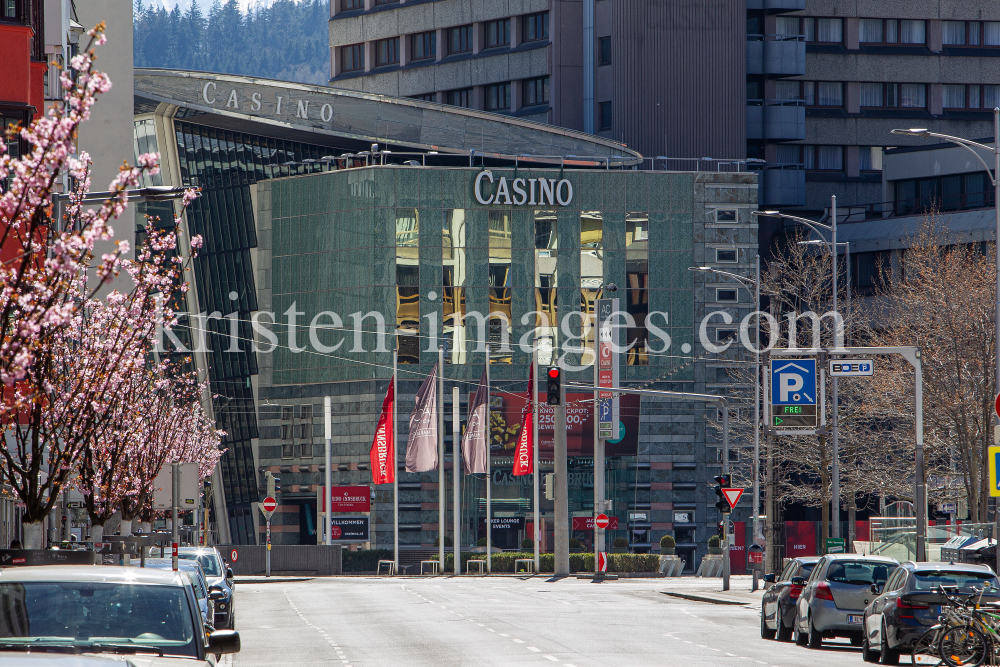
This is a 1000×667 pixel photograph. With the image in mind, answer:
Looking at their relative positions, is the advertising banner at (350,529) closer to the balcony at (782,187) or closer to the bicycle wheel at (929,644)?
the balcony at (782,187)

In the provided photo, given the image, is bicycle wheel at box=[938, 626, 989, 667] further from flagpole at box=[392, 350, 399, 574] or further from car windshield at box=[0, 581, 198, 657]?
flagpole at box=[392, 350, 399, 574]

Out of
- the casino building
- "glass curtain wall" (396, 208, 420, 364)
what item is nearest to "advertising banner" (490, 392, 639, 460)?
the casino building

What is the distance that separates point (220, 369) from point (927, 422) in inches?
1753

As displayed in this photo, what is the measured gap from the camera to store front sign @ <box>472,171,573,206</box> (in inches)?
3014

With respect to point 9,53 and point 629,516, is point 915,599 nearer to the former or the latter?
point 9,53

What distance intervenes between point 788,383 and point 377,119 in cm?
4544

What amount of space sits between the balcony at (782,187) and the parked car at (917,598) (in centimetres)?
6875

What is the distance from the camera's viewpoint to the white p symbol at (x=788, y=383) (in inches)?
1443

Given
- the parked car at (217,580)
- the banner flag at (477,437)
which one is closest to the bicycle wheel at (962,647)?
the parked car at (217,580)

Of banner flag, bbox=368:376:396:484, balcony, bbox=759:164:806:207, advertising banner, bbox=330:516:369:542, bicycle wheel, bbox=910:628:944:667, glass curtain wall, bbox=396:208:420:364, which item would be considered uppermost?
balcony, bbox=759:164:806:207

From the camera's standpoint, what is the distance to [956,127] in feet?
317

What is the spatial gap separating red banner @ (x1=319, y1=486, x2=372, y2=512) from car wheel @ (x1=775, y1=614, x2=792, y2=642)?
46.8m

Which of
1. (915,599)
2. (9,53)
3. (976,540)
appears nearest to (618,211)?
(976,540)

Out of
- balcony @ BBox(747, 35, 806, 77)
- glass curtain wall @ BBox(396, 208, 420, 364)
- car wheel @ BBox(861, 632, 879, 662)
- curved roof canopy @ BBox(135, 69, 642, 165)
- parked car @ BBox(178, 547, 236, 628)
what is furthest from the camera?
balcony @ BBox(747, 35, 806, 77)
